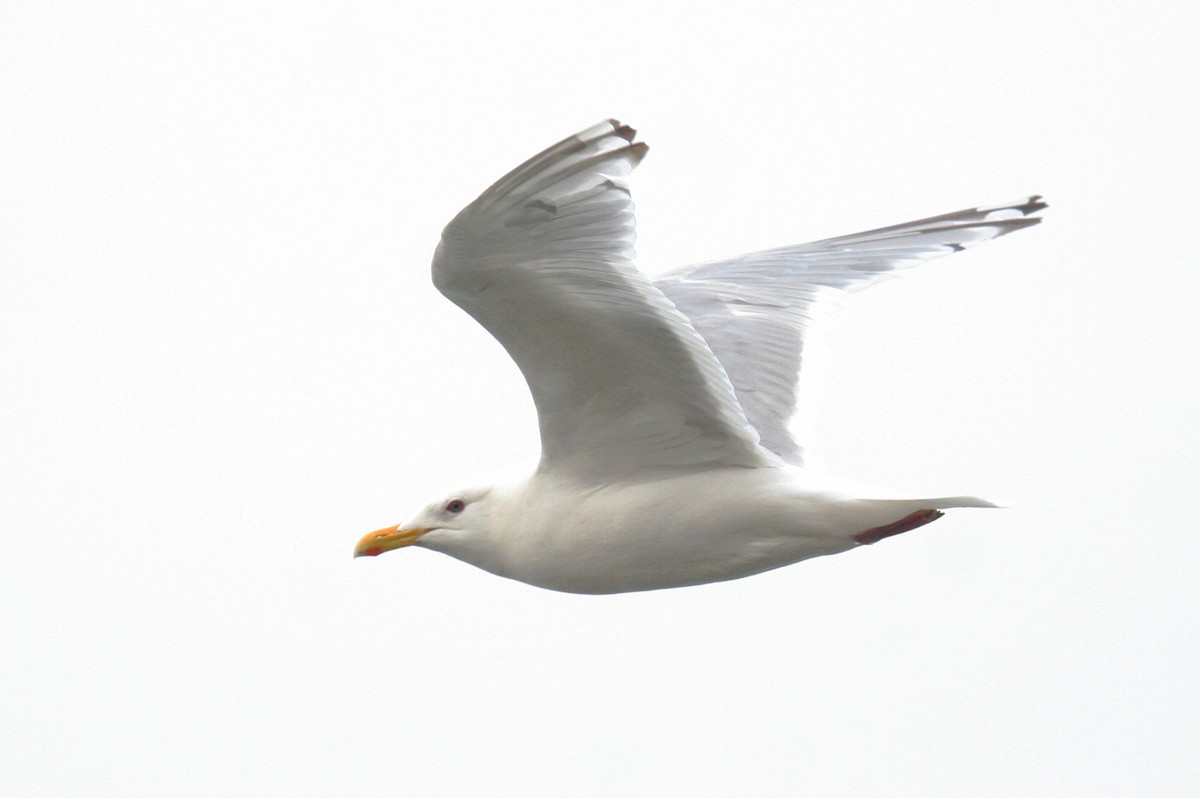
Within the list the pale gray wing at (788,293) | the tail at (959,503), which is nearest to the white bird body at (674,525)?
the tail at (959,503)

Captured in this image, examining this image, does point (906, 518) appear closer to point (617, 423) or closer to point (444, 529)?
point (617, 423)

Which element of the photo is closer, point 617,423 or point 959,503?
point 959,503

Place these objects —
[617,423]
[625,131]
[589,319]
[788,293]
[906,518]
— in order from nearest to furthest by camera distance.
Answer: [625,131]
[589,319]
[906,518]
[617,423]
[788,293]

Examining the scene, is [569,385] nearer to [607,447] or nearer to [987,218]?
[607,447]

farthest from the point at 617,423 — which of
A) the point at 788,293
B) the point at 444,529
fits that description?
the point at 788,293

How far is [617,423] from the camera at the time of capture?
233 inches

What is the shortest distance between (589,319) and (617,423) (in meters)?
0.61

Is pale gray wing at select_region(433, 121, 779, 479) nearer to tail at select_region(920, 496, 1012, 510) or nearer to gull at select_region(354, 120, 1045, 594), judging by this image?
gull at select_region(354, 120, 1045, 594)

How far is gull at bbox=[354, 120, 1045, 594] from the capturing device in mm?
5012

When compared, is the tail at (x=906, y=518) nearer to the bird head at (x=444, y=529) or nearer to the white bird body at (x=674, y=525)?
the white bird body at (x=674, y=525)

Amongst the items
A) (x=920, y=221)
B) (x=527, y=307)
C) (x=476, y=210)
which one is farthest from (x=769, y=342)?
(x=476, y=210)

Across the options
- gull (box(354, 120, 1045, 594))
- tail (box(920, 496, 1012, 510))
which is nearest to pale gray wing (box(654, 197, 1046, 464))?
gull (box(354, 120, 1045, 594))

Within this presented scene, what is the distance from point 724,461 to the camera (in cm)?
600

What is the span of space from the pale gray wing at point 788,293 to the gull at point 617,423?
0.01m
